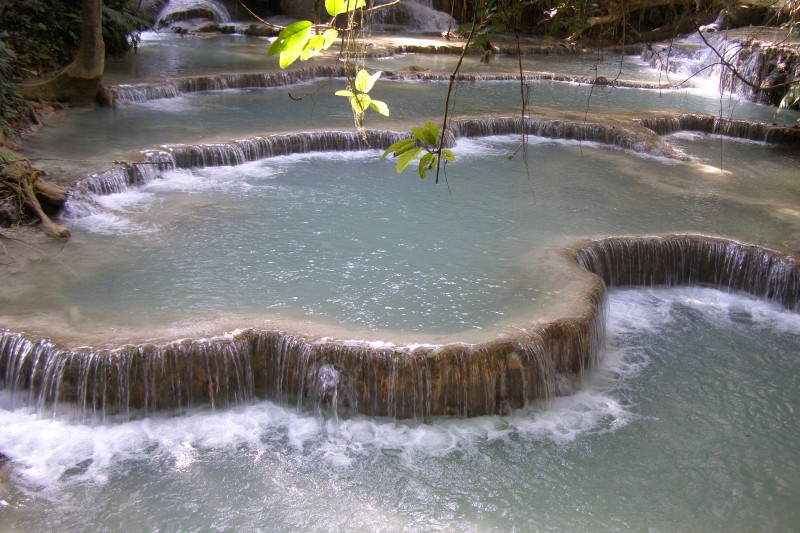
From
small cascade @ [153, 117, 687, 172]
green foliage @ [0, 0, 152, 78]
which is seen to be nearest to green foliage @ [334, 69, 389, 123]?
small cascade @ [153, 117, 687, 172]

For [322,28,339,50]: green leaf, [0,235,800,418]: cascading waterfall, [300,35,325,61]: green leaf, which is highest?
[322,28,339,50]: green leaf

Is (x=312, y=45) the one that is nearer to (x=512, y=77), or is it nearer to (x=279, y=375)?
(x=279, y=375)

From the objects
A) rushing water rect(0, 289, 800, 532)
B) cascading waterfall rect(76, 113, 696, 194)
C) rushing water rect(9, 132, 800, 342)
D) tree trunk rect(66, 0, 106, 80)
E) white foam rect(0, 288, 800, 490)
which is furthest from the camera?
tree trunk rect(66, 0, 106, 80)

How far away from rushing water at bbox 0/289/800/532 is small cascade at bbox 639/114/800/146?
19.5ft

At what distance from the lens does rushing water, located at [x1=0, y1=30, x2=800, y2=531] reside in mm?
3842

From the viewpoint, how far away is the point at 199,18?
16.8 metres

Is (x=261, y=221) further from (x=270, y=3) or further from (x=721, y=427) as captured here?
(x=270, y=3)

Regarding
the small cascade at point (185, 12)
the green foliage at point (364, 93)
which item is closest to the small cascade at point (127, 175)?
the green foliage at point (364, 93)

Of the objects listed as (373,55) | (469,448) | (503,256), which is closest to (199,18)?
(373,55)

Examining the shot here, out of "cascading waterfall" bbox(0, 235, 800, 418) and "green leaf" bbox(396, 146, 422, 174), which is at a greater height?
"green leaf" bbox(396, 146, 422, 174)

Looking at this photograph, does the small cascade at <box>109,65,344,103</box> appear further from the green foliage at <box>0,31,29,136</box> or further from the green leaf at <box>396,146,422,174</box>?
the green leaf at <box>396,146,422,174</box>

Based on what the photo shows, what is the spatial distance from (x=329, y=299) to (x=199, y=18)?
13625 millimetres

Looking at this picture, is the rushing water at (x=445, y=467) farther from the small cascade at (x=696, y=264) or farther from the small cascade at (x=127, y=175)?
the small cascade at (x=127, y=175)

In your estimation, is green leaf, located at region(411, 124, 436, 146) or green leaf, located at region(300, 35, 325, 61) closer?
green leaf, located at region(300, 35, 325, 61)
